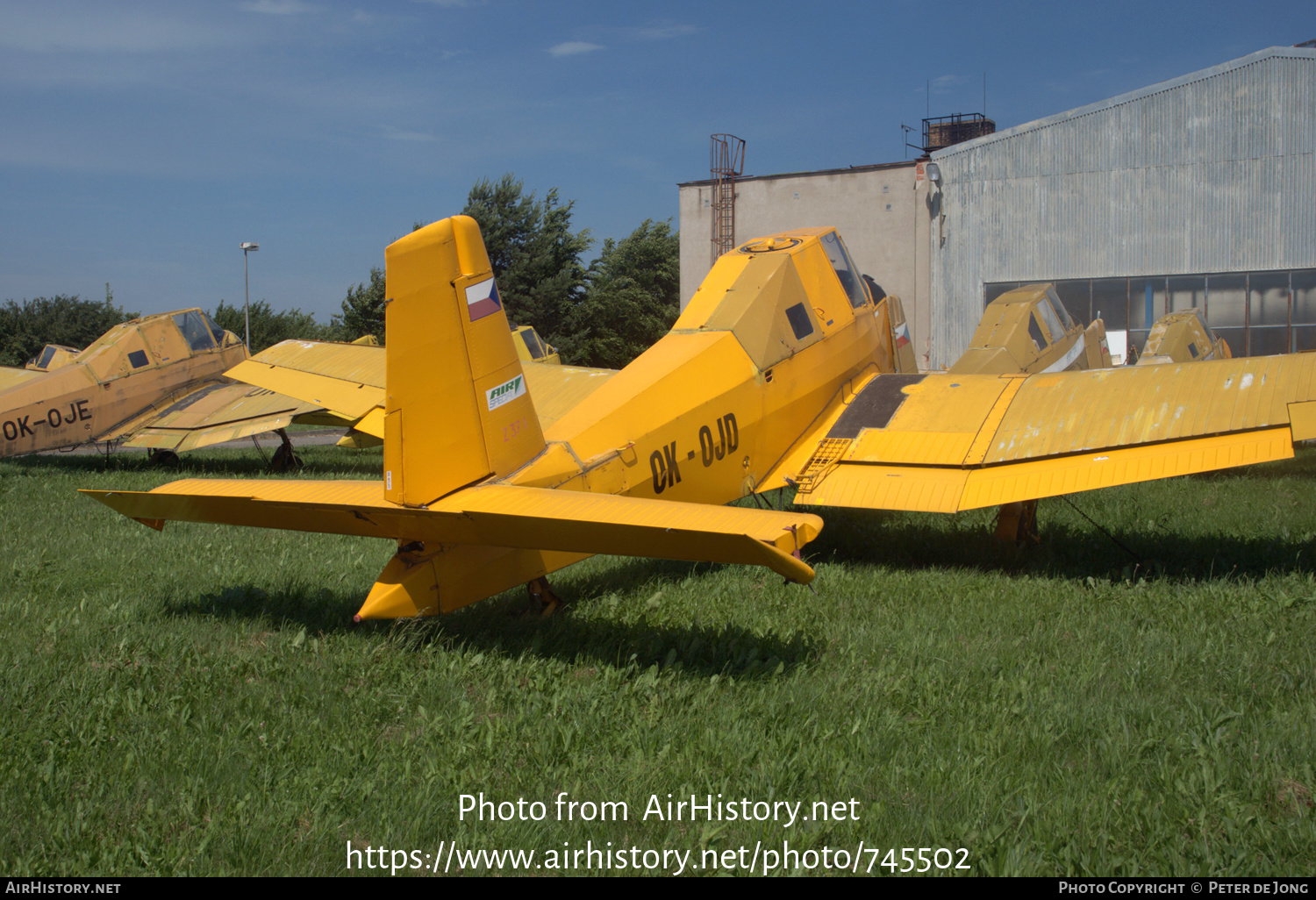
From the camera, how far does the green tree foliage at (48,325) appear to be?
155ft

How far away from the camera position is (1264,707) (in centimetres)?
438

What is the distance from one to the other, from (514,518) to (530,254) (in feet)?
130

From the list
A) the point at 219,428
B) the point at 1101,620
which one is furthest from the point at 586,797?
the point at 219,428

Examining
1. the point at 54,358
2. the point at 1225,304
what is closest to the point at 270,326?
the point at 54,358

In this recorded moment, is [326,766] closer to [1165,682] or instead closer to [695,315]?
[1165,682]

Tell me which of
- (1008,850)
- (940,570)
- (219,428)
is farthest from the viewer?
(219,428)

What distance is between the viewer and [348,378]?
1245 centimetres

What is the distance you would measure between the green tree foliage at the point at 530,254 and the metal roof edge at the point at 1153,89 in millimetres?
21381

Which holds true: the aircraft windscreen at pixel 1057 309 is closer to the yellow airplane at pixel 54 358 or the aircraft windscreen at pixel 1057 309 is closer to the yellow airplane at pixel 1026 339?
the yellow airplane at pixel 1026 339

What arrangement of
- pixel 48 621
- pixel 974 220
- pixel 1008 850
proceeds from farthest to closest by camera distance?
pixel 974 220
pixel 48 621
pixel 1008 850

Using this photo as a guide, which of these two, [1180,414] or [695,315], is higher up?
[695,315]

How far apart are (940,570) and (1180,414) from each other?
2.29m

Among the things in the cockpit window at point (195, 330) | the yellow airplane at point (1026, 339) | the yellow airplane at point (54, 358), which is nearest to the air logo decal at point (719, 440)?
the yellow airplane at point (1026, 339)

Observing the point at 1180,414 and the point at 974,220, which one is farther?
the point at 974,220
